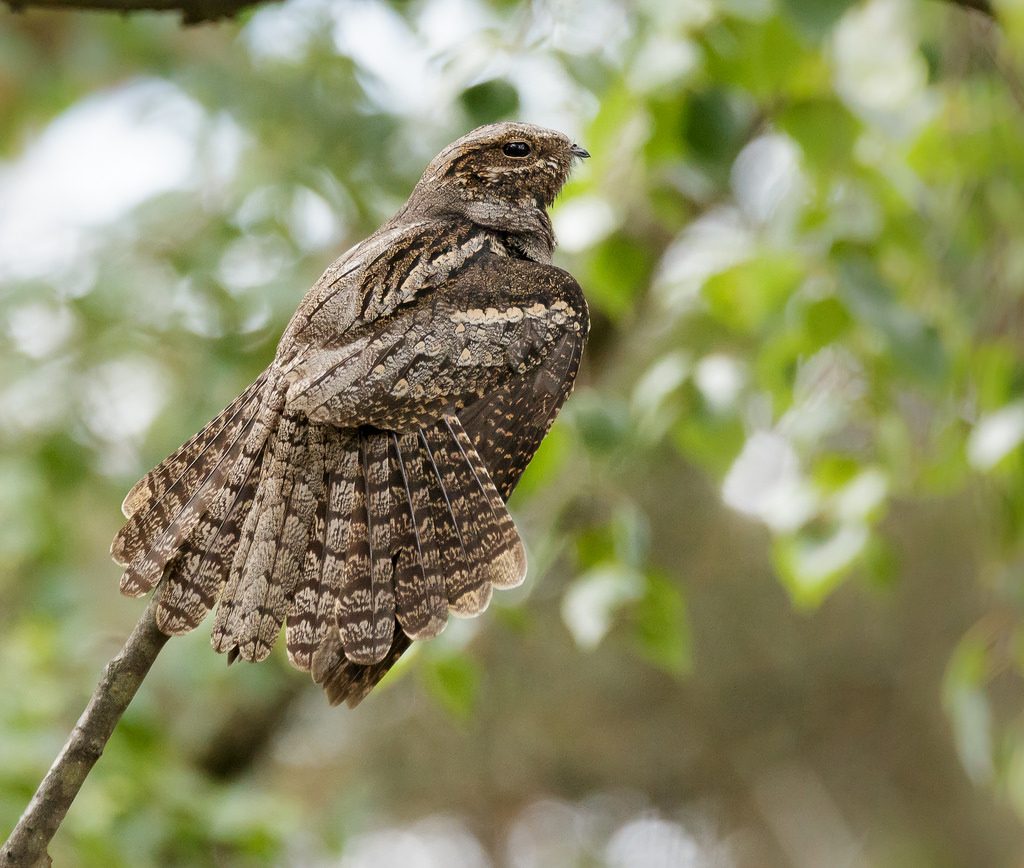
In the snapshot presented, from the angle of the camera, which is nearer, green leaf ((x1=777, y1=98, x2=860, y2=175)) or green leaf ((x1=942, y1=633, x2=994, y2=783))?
green leaf ((x1=777, y1=98, x2=860, y2=175))

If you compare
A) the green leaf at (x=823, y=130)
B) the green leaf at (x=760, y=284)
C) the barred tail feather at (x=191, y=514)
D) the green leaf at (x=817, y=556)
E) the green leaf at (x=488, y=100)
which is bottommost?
the green leaf at (x=817, y=556)

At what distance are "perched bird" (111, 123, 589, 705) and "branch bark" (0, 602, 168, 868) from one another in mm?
148

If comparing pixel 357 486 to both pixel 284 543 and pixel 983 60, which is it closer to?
pixel 284 543

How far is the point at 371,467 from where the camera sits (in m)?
1.76

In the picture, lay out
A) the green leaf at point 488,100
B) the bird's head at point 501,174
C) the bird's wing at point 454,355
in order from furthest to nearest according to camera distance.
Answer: the green leaf at point 488,100, the bird's head at point 501,174, the bird's wing at point 454,355

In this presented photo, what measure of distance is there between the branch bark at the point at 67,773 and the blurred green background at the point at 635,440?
1.17 metres

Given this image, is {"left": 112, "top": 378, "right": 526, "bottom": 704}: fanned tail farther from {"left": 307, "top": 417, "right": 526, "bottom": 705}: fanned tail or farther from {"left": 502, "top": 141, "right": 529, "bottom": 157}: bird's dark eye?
{"left": 502, "top": 141, "right": 529, "bottom": 157}: bird's dark eye

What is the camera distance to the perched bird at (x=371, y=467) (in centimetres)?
163

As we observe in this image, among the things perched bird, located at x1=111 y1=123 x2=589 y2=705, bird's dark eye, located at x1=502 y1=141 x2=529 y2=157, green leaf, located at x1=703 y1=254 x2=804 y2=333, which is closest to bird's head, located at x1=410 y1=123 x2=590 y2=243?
bird's dark eye, located at x1=502 y1=141 x2=529 y2=157

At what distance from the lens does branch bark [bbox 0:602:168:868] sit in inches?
53.9

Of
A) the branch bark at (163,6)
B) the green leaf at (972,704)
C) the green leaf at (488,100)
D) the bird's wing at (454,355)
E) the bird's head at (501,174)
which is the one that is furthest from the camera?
the green leaf at (972,704)

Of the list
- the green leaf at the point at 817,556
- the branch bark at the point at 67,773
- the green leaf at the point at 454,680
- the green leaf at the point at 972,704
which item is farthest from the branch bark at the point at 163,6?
the green leaf at the point at 972,704

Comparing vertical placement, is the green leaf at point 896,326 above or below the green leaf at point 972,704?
above

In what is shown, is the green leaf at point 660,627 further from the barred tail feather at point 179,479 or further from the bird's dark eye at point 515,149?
the barred tail feather at point 179,479
